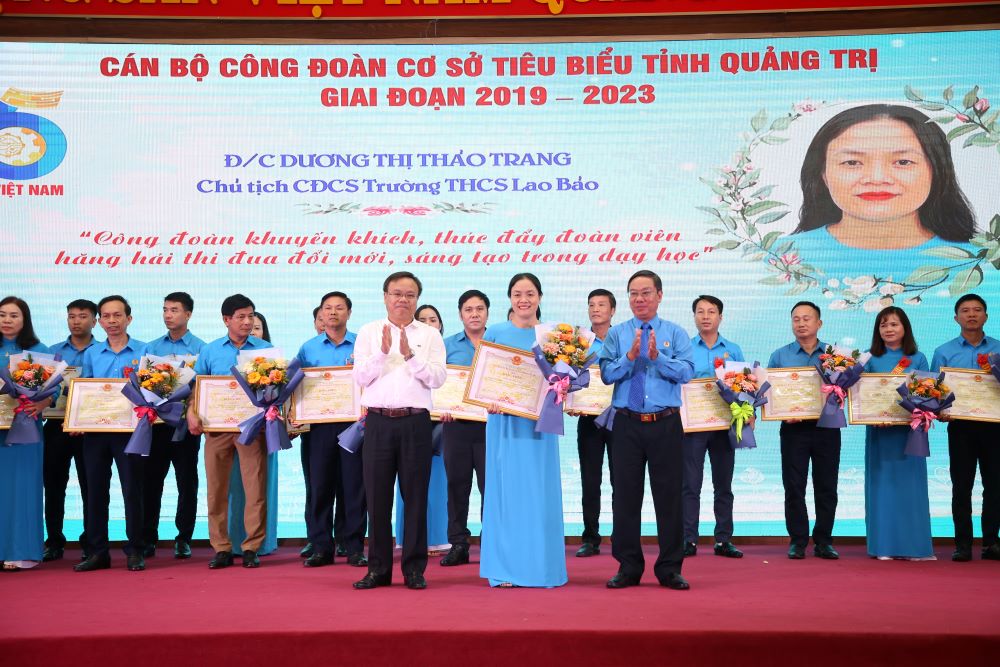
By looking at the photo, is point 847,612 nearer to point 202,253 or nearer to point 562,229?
point 562,229

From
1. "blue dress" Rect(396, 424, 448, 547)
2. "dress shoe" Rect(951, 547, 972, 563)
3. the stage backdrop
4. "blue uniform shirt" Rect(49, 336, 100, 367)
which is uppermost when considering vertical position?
→ the stage backdrop

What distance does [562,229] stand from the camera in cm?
763

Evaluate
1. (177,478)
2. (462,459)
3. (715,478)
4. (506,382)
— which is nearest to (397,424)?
(506,382)

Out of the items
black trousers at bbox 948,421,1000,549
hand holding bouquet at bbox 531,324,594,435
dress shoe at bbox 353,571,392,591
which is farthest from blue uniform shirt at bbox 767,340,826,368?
dress shoe at bbox 353,571,392,591

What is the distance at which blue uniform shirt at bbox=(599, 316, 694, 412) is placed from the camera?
4.94 m

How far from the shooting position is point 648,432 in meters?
5.02

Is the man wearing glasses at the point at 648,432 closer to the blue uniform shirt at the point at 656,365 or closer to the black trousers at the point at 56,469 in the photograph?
the blue uniform shirt at the point at 656,365

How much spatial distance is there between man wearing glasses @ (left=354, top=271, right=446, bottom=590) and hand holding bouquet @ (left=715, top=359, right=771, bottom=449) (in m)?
2.27

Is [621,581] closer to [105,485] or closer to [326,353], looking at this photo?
[326,353]

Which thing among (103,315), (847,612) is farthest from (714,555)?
(103,315)

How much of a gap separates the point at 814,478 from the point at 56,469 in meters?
5.01

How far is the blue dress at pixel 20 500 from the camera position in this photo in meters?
6.07

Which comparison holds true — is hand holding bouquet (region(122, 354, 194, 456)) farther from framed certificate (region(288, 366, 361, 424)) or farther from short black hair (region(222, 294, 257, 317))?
framed certificate (region(288, 366, 361, 424))

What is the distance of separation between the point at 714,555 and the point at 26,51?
6258 mm
